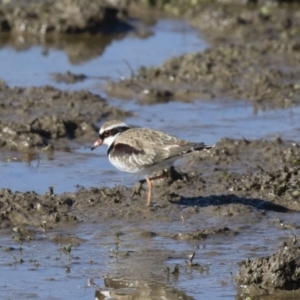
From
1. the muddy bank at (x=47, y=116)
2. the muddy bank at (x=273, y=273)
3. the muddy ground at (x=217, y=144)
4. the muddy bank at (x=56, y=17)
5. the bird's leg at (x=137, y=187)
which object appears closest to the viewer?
the muddy bank at (x=273, y=273)

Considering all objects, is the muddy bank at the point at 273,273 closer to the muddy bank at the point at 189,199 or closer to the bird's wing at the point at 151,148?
the muddy bank at the point at 189,199

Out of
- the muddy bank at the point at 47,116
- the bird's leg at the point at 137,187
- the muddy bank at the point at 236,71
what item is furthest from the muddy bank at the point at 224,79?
the bird's leg at the point at 137,187

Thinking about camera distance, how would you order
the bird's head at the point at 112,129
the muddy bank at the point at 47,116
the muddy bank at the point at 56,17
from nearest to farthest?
the bird's head at the point at 112,129
the muddy bank at the point at 47,116
the muddy bank at the point at 56,17

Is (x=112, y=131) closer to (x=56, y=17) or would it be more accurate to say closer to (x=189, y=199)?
(x=189, y=199)

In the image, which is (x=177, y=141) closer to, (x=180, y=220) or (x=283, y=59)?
(x=180, y=220)

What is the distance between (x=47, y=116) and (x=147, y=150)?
3.00 meters

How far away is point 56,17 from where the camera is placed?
17281 millimetres

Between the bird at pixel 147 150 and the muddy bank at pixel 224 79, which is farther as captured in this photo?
the muddy bank at pixel 224 79

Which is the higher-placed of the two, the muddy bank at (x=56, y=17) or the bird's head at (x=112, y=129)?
the muddy bank at (x=56, y=17)

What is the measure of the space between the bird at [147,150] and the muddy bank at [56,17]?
8.24 meters

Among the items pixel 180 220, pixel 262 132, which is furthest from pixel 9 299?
pixel 262 132

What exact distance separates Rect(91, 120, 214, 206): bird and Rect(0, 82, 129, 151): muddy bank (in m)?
2.09

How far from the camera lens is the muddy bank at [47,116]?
11.2m

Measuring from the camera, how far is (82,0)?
17.1 metres
